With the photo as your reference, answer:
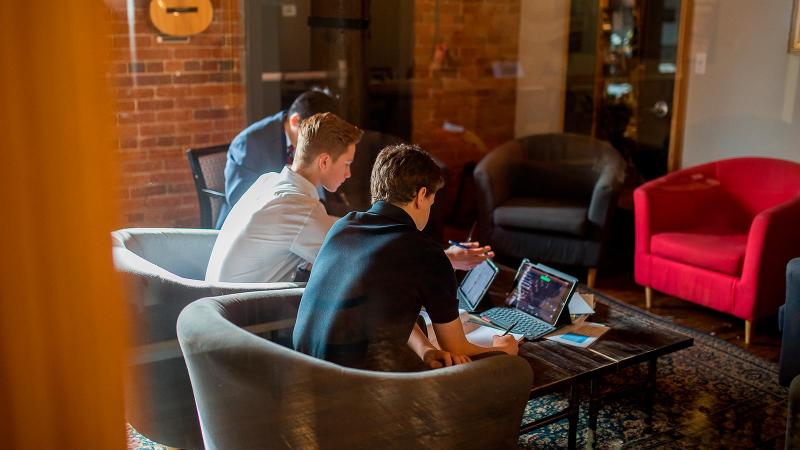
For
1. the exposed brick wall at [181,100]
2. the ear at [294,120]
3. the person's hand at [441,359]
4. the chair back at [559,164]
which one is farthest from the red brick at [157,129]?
the person's hand at [441,359]

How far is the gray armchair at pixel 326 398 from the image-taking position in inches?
73.4

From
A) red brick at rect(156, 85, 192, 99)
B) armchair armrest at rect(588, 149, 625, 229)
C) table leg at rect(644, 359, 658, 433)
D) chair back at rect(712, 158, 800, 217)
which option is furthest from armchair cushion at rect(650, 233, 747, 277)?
red brick at rect(156, 85, 192, 99)

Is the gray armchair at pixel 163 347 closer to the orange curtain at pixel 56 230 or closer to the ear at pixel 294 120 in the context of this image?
the orange curtain at pixel 56 230

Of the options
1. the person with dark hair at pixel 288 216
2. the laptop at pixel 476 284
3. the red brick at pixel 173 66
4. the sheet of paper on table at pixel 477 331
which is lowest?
the sheet of paper on table at pixel 477 331

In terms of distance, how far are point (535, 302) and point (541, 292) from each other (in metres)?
0.04

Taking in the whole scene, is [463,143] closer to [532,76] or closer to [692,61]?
[532,76]

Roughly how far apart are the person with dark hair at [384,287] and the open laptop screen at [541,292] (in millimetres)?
727

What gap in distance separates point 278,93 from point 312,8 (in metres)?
0.54

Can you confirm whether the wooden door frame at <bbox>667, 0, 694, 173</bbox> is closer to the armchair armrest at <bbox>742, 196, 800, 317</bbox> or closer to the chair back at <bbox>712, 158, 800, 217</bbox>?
the chair back at <bbox>712, 158, 800, 217</bbox>

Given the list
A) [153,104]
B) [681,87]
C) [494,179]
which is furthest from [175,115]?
[681,87]

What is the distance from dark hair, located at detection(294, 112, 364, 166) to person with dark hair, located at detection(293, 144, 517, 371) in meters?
0.57

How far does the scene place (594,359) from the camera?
2662 millimetres

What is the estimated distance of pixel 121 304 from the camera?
5.37 feet

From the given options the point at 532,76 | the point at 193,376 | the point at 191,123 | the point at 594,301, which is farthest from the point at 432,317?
the point at 532,76
